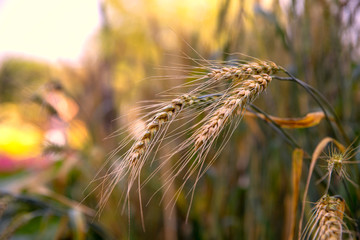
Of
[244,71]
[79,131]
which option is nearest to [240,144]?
[79,131]

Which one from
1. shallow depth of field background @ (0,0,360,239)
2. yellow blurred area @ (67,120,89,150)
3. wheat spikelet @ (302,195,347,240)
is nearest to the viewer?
wheat spikelet @ (302,195,347,240)

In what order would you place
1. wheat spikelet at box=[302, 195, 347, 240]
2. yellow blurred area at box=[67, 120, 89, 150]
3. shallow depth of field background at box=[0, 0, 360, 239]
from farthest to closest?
yellow blurred area at box=[67, 120, 89, 150]
shallow depth of field background at box=[0, 0, 360, 239]
wheat spikelet at box=[302, 195, 347, 240]

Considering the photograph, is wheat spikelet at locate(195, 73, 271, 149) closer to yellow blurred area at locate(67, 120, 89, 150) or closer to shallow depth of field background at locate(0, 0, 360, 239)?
shallow depth of field background at locate(0, 0, 360, 239)

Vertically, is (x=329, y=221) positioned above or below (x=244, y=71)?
below

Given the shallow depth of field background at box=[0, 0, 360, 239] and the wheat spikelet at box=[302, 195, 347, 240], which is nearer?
the wheat spikelet at box=[302, 195, 347, 240]

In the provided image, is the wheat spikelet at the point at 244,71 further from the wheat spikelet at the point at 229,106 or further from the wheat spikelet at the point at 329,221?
the wheat spikelet at the point at 329,221

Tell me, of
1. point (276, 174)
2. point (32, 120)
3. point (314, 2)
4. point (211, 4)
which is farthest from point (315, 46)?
point (32, 120)

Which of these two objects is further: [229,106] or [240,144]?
[240,144]

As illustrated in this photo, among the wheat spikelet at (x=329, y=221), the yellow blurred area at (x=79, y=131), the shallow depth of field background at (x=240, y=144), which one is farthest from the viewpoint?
the yellow blurred area at (x=79, y=131)

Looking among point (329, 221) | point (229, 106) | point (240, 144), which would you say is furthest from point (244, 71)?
point (240, 144)

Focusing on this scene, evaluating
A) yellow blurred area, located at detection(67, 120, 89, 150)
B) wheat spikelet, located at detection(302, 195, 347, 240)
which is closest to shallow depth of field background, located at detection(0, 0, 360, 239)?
yellow blurred area, located at detection(67, 120, 89, 150)

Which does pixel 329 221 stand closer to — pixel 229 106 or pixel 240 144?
pixel 229 106

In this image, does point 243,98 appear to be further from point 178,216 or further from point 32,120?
point 32,120

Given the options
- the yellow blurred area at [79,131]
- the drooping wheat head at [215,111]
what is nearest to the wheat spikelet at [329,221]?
the drooping wheat head at [215,111]
